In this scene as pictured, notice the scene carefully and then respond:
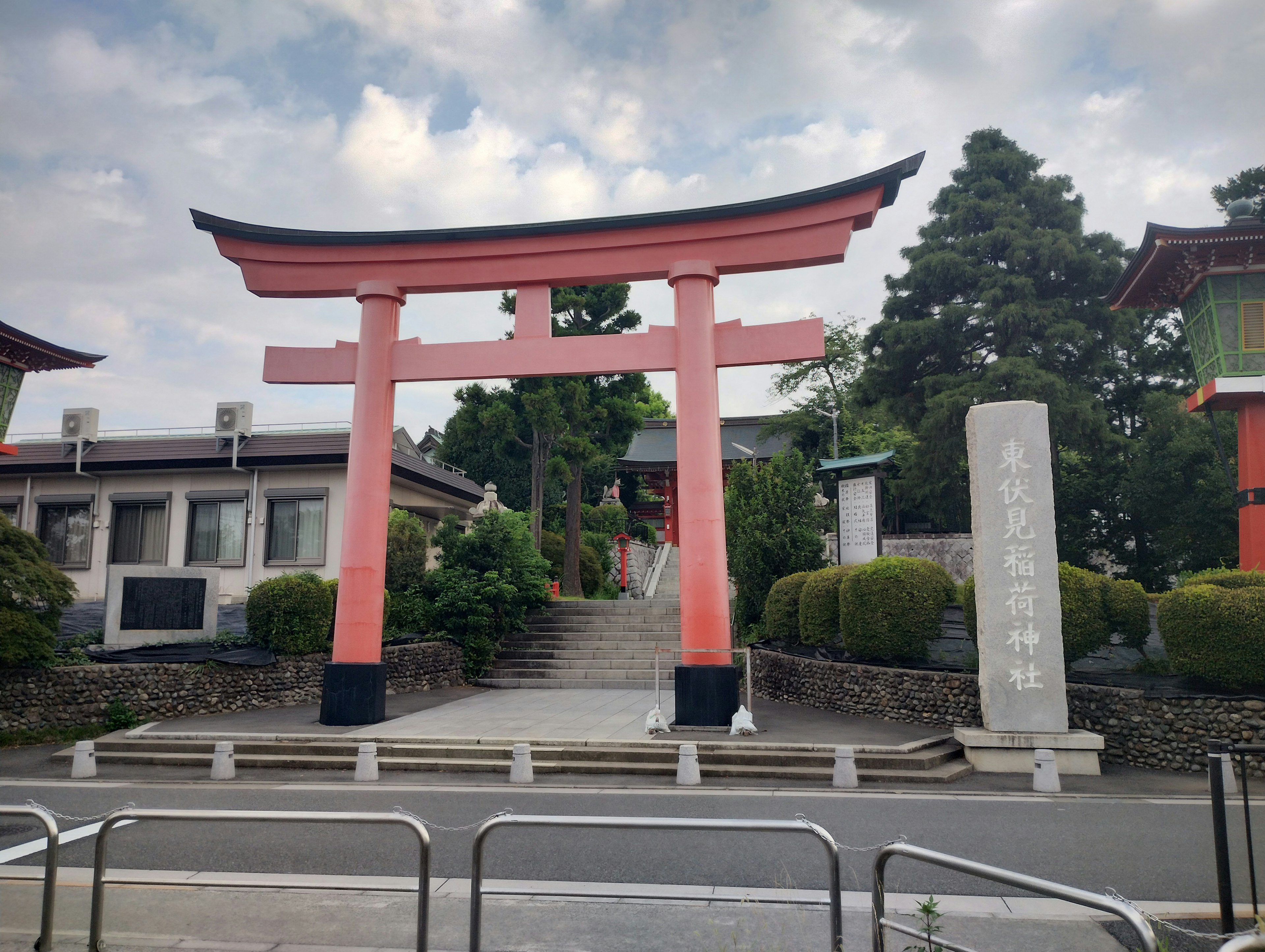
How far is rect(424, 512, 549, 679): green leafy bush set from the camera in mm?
18734

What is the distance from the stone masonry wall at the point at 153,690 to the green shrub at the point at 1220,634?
12.6m

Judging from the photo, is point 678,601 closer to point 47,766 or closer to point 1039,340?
point 1039,340

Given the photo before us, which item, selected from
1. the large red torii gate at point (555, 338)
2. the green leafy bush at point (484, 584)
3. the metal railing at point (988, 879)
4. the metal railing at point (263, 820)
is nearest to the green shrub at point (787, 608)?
the large red torii gate at point (555, 338)

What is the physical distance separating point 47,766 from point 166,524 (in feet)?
37.7

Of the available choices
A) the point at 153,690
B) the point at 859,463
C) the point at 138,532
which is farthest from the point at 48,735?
the point at 859,463

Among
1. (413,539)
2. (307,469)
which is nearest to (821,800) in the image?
(413,539)

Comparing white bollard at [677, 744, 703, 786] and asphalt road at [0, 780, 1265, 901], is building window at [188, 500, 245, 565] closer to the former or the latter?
asphalt road at [0, 780, 1265, 901]

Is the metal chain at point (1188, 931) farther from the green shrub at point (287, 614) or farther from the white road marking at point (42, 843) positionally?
the green shrub at point (287, 614)

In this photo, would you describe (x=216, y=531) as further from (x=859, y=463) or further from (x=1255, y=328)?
(x=1255, y=328)

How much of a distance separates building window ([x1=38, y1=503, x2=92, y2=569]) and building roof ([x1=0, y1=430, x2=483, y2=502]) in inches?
42.8

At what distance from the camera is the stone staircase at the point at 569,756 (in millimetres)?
9867

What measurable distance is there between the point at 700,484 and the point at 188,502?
51.3ft

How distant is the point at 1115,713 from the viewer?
10.5 metres

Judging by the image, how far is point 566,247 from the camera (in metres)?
12.7
